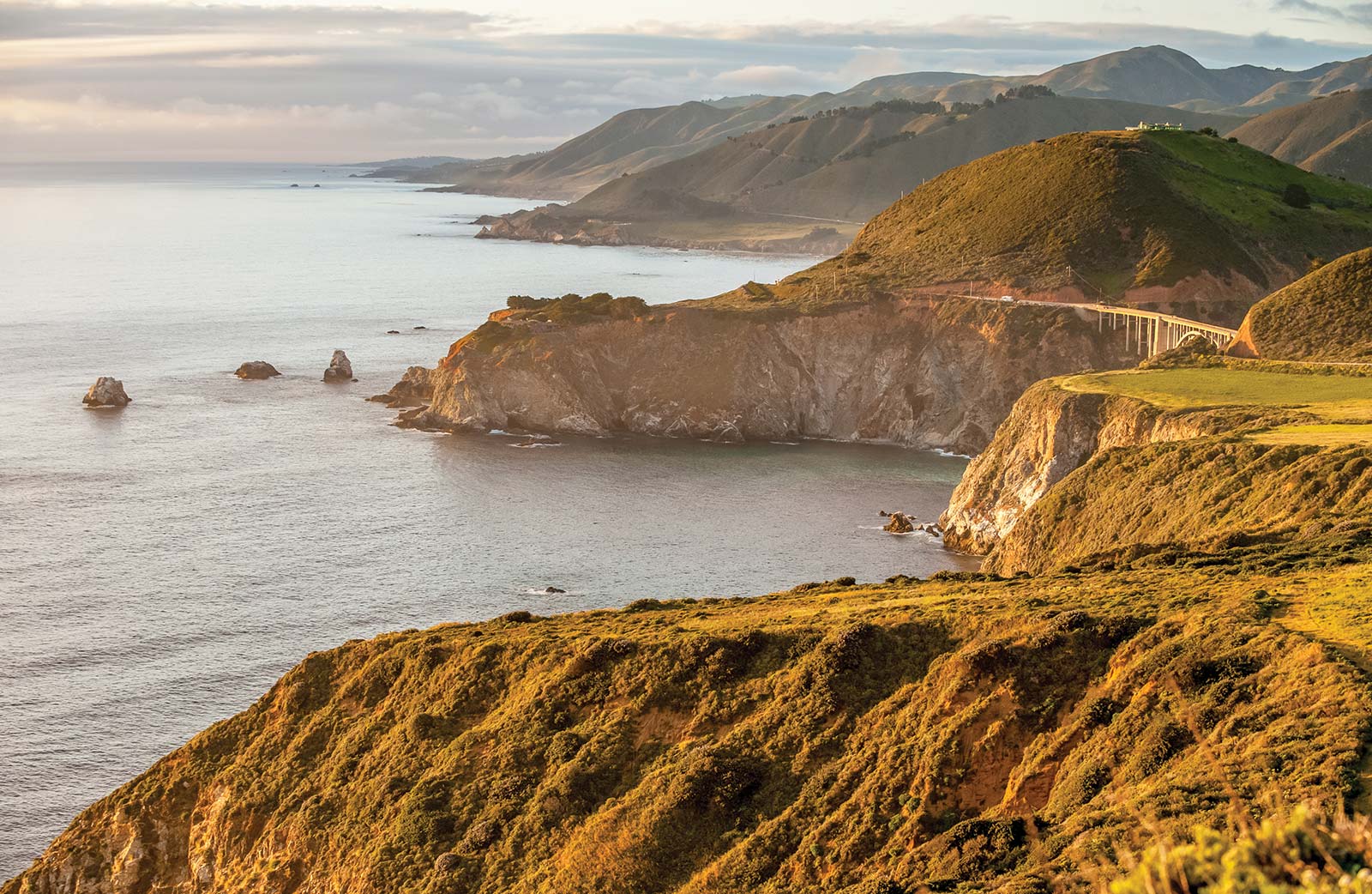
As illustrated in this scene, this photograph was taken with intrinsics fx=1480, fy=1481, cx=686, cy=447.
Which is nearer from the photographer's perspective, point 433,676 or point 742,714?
point 742,714

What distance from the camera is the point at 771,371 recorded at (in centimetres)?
13438

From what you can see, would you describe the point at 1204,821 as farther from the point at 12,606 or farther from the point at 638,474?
the point at 638,474

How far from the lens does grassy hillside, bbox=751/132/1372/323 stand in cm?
13675

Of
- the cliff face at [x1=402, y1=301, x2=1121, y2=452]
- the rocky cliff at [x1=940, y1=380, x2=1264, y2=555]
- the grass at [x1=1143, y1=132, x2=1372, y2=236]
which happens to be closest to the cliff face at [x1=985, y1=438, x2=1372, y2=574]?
the rocky cliff at [x1=940, y1=380, x2=1264, y2=555]

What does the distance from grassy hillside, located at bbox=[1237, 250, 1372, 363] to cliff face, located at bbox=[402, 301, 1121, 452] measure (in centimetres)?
2287

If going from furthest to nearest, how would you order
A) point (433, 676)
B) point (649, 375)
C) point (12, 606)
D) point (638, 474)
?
1. point (649, 375)
2. point (638, 474)
3. point (12, 606)
4. point (433, 676)

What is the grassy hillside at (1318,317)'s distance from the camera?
100062 mm

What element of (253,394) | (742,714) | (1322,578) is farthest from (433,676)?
(253,394)

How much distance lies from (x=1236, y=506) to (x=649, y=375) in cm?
7981

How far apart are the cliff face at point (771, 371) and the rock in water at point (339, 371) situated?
21596 mm

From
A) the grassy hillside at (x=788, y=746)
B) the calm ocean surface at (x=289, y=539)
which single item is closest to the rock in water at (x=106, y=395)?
the calm ocean surface at (x=289, y=539)

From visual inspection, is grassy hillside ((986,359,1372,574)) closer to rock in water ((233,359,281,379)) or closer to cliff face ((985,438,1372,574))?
cliff face ((985,438,1372,574))

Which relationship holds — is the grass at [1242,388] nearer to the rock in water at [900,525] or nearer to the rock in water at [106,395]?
the rock in water at [900,525]

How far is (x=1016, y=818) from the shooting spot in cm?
3095
